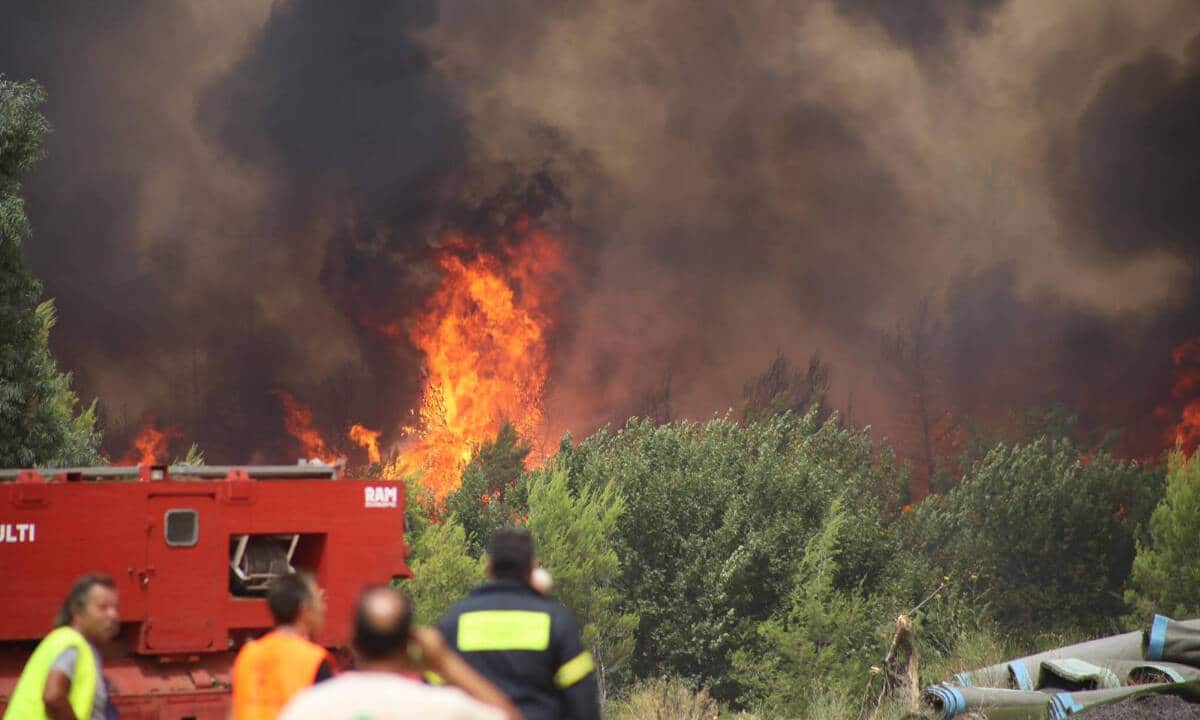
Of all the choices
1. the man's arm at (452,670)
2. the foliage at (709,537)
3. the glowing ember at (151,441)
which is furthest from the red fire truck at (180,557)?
the glowing ember at (151,441)

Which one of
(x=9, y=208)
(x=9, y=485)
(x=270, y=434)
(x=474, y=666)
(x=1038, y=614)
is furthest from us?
(x=270, y=434)

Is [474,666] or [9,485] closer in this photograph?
[474,666]

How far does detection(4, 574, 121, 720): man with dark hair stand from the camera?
688cm

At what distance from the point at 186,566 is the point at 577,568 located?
44049mm

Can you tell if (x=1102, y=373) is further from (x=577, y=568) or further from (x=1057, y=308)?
(x=577, y=568)

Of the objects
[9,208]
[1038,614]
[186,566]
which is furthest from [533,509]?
[186,566]

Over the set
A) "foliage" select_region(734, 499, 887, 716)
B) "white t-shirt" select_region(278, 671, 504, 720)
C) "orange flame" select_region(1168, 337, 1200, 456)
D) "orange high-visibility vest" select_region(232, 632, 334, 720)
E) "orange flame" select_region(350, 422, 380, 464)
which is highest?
"orange flame" select_region(350, 422, 380, 464)

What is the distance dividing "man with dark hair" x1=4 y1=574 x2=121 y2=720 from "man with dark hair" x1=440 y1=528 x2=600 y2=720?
1.86 metres

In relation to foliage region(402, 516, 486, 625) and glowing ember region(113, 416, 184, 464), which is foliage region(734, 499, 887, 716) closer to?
foliage region(402, 516, 486, 625)

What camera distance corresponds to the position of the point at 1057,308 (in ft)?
357

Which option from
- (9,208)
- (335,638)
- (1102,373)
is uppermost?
(1102,373)

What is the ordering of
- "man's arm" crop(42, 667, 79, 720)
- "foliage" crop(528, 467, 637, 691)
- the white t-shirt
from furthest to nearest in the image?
"foliage" crop(528, 467, 637, 691), "man's arm" crop(42, 667, 79, 720), the white t-shirt

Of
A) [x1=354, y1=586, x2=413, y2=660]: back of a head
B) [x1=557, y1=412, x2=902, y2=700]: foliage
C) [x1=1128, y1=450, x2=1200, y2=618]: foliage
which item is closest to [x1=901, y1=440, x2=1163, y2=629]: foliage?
[x1=1128, y1=450, x2=1200, y2=618]: foliage

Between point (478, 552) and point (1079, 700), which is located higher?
point (478, 552)
